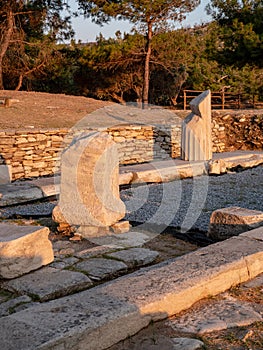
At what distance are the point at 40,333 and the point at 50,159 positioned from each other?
8.31m

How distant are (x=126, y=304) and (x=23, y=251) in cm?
140

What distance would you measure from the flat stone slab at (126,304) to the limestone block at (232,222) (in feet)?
3.31

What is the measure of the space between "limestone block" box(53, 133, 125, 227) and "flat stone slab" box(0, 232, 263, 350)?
158cm

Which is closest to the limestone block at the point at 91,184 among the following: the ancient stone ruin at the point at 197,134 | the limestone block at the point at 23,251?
the limestone block at the point at 23,251

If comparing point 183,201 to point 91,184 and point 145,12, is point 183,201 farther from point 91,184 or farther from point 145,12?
point 145,12

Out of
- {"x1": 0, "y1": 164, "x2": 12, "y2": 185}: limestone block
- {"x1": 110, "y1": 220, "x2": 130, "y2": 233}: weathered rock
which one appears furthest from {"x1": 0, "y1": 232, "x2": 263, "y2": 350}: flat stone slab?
{"x1": 0, "y1": 164, "x2": 12, "y2": 185}: limestone block

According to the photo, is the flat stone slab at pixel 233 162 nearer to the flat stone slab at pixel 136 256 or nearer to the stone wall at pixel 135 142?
the stone wall at pixel 135 142

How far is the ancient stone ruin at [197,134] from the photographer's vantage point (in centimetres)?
1115

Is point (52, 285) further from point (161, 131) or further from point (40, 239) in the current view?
point (161, 131)

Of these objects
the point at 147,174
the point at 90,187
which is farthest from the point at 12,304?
the point at 147,174

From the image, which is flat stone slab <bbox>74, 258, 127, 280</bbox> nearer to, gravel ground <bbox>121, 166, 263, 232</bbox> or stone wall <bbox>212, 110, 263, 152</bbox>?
gravel ground <bbox>121, 166, 263, 232</bbox>

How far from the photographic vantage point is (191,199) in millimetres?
7402

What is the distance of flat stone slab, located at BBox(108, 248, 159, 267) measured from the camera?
4219 mm

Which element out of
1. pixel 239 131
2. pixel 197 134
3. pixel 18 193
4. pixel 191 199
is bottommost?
pixel 191 199
